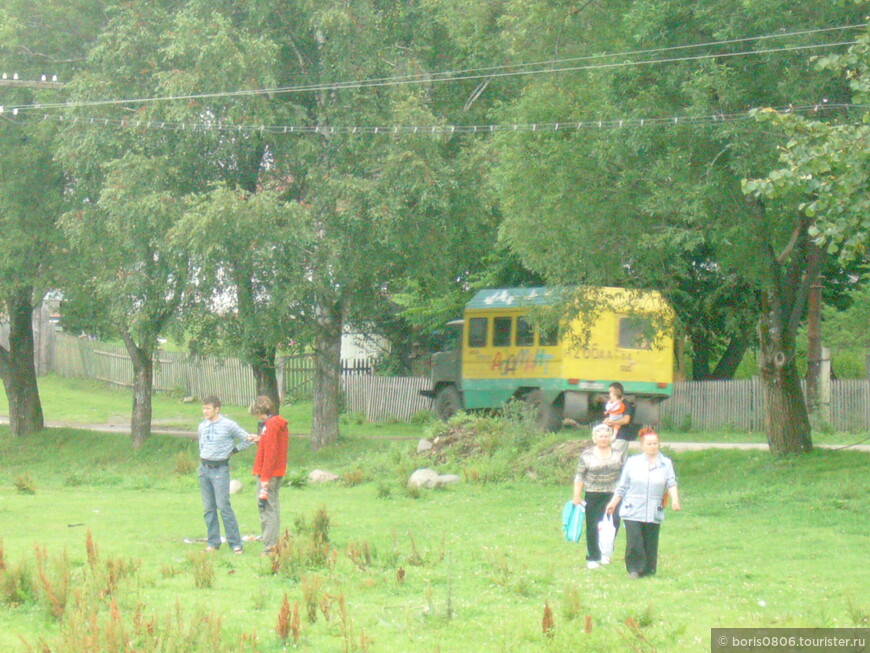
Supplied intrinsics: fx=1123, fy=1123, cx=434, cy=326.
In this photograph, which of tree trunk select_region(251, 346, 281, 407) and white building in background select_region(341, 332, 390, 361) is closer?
tree trunk select_region(251, 346, 281, 407)

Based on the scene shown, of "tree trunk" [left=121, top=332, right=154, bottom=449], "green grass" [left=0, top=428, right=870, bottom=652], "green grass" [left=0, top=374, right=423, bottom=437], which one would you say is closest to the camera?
"green grass" [left=0, top=428, right=870, bottom=652]

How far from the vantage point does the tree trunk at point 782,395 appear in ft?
59.7

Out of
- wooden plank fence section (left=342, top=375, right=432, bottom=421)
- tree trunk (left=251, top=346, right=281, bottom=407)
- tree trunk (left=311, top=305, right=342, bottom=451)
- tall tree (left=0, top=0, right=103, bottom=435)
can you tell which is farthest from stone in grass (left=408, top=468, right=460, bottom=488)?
wooden plank fence section (left=342, top=375, right=432, bottom=421)

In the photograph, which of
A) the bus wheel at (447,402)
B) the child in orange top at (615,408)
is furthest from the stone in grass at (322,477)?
the bus wheel at (447,402)

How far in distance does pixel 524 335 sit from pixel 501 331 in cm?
75

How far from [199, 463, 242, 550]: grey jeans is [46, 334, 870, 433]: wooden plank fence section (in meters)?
13.9

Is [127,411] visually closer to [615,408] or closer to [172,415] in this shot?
[172,415]

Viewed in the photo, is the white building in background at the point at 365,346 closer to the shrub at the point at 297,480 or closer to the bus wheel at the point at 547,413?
the bus wheel at the point at 547,413

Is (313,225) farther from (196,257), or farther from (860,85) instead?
(860,85)

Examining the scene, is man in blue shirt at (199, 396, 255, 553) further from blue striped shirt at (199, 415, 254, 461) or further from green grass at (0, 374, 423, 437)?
green grass at (0, 374, 423, 437)

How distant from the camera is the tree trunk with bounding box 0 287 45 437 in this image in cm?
3128

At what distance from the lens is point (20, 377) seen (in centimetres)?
3142

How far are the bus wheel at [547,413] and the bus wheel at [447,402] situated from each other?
10.3 ft

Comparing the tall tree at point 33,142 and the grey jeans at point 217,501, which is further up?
the tall tree at point 33,142
